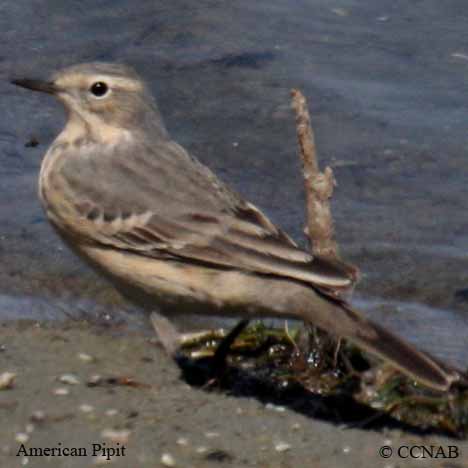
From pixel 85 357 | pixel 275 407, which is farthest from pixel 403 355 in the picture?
pixel 85 357

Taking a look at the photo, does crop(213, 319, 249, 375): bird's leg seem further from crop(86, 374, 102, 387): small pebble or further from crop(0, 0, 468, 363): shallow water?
crop(0, 0, 468, 363): shallow water

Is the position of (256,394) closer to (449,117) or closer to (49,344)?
(49,344)

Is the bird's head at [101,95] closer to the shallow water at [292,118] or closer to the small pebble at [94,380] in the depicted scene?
the shallow water at [292,118]

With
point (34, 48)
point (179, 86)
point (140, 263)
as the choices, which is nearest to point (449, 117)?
point (179, 86)

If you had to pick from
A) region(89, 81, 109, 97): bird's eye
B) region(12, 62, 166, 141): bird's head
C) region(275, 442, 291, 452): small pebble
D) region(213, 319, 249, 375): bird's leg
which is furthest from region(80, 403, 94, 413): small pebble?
region(89, 81, 109, 97): bird's eye

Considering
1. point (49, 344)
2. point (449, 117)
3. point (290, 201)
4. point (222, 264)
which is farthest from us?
point (449, 117)

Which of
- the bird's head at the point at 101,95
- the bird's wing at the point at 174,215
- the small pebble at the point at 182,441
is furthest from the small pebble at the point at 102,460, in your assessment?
the bird's head at the point at 101,95

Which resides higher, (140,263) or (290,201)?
(140,263)

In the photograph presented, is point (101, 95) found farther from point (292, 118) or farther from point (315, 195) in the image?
point (292, 118)
